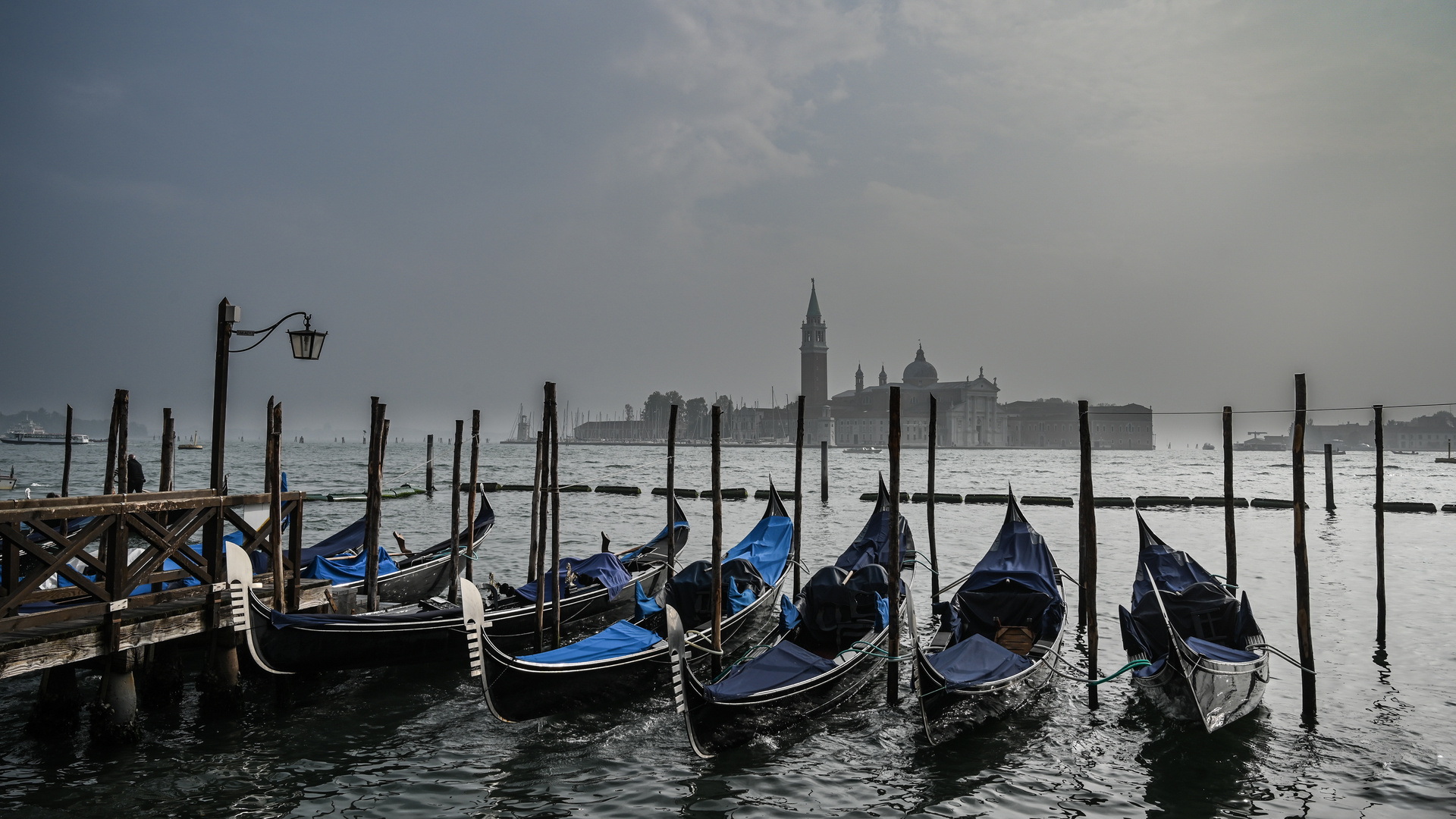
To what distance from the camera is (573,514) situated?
67.3 feet

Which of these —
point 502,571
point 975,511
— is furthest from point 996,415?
point 502,571

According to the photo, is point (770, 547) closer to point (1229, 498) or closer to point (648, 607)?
point (648, 607)

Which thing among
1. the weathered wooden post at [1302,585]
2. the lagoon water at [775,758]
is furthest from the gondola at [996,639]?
the weathered wooden post at [1302,585]

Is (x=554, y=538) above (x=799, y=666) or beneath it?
above

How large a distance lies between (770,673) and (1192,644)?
111 inches

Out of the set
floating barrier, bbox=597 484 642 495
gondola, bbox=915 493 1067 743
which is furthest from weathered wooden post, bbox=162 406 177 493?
floating barrier, bbox=597 484 642 495

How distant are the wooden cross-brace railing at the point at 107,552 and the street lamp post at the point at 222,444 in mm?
64

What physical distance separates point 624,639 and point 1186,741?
3.59 m

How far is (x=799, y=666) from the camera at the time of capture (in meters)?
5.40

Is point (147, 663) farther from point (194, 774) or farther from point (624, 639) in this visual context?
point (624, 639)

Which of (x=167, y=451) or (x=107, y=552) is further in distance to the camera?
(x=167, y=451)

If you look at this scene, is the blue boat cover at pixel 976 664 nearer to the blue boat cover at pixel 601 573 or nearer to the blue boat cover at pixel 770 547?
the blue boat cover at pixel 770 547

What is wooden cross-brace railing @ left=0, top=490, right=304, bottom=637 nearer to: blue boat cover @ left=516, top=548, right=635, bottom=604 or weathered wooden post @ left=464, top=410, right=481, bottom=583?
blue boat cover @ left=516, top=548, right=635, bottom=604

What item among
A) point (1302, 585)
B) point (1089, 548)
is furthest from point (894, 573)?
point (1302, 585)
